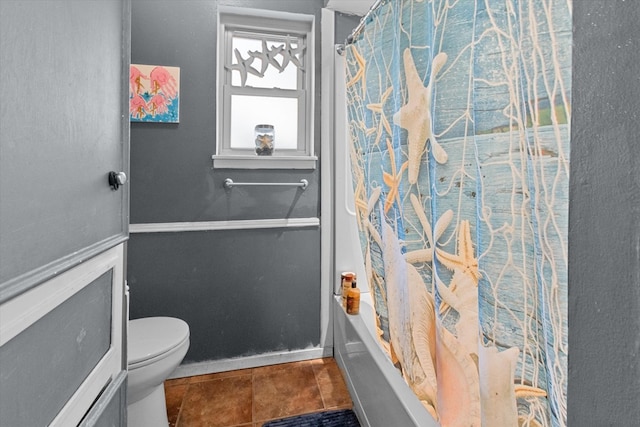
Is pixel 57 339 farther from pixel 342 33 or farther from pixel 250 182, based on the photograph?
pixel 342 33

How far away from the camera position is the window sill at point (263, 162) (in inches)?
71.7

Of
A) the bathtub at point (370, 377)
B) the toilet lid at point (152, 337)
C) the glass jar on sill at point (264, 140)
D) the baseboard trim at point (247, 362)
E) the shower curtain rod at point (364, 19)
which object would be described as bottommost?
the baseboard trim at point (247, 362)

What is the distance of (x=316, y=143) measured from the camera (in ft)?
6.41

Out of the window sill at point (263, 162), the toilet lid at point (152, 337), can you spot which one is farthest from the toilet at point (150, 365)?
the window sill at point (263, 162)

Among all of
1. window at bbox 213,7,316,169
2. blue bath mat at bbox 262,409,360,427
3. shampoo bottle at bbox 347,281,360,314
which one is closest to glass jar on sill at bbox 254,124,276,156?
window at bbox 213,7,316,169

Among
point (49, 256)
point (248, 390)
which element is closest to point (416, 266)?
point (49, 256)

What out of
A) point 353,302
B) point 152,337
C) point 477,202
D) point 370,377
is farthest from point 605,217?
point 152,337

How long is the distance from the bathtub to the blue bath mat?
0.05 metres

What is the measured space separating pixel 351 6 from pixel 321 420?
219 cm

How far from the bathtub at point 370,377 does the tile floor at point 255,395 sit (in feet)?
0.41

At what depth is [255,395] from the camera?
5.54 ft

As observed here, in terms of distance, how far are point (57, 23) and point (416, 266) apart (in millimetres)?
1082

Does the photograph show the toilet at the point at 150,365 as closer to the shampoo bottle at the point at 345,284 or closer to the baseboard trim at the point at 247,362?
the baseboard trim at the point at 247,362

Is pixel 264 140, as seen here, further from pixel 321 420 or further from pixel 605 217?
pixel 605 217
